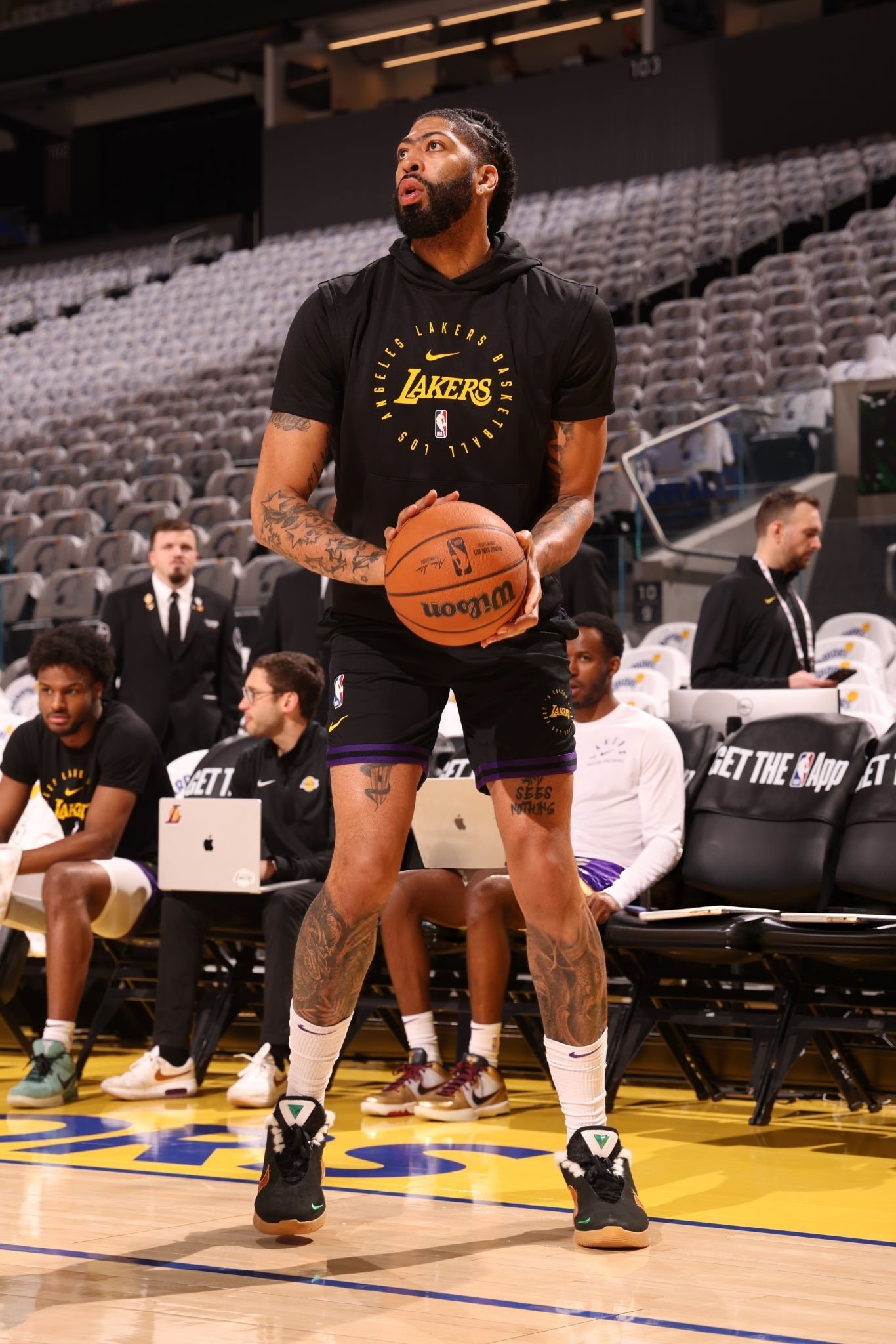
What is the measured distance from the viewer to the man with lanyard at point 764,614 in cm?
611

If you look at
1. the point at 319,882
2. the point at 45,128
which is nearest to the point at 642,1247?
the point at 319,882

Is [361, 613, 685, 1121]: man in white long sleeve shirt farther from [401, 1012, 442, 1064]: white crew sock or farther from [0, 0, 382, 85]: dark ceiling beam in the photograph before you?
[0, 0, 382, 85]: dark ceiling beam

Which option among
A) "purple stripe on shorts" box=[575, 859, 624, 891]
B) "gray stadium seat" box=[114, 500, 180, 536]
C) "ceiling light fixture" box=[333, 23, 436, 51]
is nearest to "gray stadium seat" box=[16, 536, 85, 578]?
"gray stadium seat" box=[114, 500, 180, 536]

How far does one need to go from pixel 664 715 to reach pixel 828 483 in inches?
113

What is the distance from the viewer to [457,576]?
265 centimetres

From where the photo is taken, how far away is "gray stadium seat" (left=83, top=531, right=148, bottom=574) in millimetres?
12922

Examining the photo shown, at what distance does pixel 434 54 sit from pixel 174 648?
20.2 m

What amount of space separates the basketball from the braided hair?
76cm

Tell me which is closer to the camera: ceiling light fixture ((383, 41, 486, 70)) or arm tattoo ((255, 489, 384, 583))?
arm tattoo ((255, 489, 384, 583))

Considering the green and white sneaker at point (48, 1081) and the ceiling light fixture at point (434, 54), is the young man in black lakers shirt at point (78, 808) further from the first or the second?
the ceiling light fixture at point (434, 54)

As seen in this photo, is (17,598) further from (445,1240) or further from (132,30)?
(132,30)

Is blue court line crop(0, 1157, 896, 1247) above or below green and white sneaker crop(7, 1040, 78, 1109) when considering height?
above

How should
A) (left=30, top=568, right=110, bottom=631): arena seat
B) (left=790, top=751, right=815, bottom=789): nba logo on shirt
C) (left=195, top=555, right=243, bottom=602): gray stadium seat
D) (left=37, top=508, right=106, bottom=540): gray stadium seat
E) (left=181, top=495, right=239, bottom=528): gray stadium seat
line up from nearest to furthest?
(left=790, top=751, right=815, bottom=789): nba logo on shirt < (left=30, top=568, right=110, bottom=631): arena seat < (left=195, top=555, right=243, bottom=602): gray stadium seat < (left=181, top=495, right=239, bottom=528): gray stadium seat < (left=37, top=508, right=106, bottom=540): gray stadium seat

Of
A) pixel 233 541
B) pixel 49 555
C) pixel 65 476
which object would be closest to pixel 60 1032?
pixel 233 541
